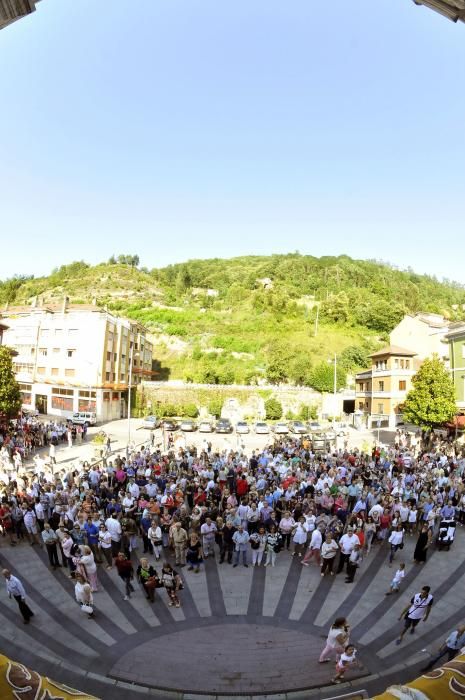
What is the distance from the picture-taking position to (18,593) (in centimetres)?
1039

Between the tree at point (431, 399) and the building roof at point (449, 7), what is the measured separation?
3157 centimetres

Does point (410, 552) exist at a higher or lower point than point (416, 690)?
lower

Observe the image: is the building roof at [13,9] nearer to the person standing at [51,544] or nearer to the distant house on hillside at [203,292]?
the person standing at [51,544]

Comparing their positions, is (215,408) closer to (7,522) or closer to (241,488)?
(241,488)

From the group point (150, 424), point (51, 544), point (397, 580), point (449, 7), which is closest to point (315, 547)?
point (397, 580)

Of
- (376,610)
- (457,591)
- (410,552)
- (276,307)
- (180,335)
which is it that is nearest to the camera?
(376,610)

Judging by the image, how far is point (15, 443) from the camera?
1064 inches

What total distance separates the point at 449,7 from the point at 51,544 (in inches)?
560

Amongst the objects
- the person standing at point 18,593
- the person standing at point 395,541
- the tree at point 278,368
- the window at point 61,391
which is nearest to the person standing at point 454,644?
the person standing at point 395,541

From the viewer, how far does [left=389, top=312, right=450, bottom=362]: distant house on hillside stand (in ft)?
157

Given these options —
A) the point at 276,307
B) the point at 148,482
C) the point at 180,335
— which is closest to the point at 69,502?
the point at 148,482

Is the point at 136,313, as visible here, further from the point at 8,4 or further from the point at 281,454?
the point at 8,4

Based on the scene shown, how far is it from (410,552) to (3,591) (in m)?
11.3

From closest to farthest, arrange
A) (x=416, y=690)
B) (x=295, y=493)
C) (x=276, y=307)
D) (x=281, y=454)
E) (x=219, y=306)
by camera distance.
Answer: (x=416, y=690)
(x=295, y=493)
(x=281, y=454)
(x=276, y=307)
(x=219, y=306)
